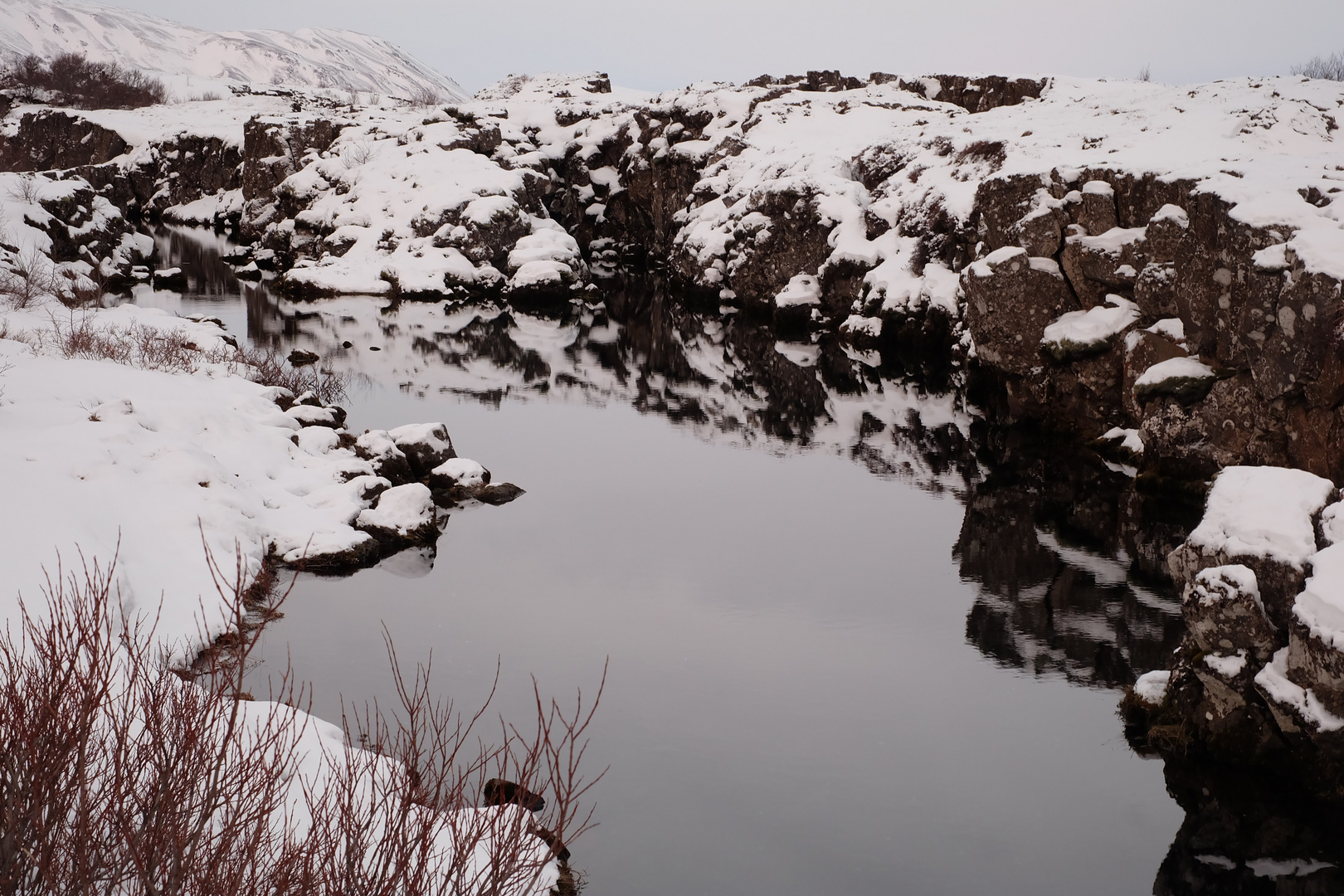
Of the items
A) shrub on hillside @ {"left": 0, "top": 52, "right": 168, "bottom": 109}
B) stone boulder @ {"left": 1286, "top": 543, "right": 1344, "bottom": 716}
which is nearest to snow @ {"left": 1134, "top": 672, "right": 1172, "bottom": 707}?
stone boulder @ {"left": 1286, "top": 543, "right": 1344, "bottom": 716}

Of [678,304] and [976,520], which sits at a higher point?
[678,304]

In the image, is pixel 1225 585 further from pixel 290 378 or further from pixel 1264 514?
pixel 290 378

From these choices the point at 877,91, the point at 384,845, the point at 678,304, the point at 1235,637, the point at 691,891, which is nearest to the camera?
the point at 384,845

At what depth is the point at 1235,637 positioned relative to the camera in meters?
9.62

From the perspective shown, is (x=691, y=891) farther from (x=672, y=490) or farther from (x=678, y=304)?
(x=678, y=304)

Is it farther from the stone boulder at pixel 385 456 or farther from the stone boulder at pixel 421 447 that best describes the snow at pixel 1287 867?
the stone boulder at pixel 421 447

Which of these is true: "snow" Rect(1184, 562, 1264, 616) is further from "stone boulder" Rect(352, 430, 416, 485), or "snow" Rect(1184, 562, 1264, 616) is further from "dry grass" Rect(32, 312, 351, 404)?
"dry grass" Rect(32, 312, 351, 404)

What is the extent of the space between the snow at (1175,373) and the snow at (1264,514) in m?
8.38

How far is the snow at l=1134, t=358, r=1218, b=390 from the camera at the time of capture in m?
18.3

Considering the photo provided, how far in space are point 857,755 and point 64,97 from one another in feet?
333

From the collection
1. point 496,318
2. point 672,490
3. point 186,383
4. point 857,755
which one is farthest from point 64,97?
point 857,755

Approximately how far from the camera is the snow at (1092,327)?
2122 centimetres

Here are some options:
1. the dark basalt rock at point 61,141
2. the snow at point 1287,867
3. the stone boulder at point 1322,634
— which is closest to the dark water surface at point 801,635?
the snow at point 1287,867

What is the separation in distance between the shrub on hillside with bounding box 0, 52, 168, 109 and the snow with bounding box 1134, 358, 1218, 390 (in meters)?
94.5
